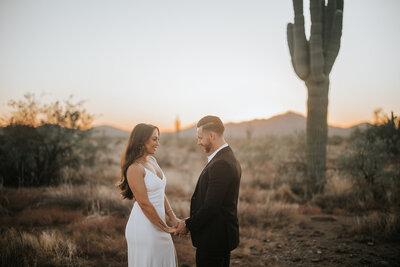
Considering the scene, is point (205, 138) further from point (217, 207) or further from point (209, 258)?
point (209, 258)

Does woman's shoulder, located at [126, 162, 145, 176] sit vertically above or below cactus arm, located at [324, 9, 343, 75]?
below

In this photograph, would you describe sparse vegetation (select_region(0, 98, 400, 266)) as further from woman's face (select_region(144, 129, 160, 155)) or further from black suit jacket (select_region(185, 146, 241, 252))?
woman's face (select_region(144, 129, 160, 155))

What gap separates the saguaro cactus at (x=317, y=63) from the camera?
8.35 m

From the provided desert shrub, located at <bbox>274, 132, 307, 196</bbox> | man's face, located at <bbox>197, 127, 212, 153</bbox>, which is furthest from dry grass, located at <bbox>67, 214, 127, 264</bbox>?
desert shrub, located at <bbox>274, 132, 307, 196</bbox>

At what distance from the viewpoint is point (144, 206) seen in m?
2.60

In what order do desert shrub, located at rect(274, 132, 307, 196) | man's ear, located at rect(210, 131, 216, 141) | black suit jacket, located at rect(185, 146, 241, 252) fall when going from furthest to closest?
1. desert shrub, located at rect(274, 132, 307, 196)
2. man's ear, located at rect(210, 131, 216, 141)
3. black suit jacket, located at rect(185, 146, 241, 252)

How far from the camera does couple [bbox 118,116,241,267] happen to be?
241 cm

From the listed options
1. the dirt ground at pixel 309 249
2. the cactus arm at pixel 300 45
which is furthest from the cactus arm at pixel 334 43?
the dirt ground at pixel 309 249

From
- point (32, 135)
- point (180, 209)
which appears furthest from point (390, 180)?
point (32, 135)

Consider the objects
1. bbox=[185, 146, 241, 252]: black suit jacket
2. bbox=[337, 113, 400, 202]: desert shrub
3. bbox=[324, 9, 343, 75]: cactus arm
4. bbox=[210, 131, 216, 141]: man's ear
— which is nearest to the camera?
bbox=[185, 146, 241, 252]: black suit jacket

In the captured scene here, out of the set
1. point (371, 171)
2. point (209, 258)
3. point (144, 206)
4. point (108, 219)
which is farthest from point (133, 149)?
point (371, 171)

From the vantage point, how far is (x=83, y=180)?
1009 cm

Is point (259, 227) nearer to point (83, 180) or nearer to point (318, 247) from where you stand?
point (318, 247)

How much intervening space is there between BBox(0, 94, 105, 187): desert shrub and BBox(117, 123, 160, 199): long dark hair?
7.43 metres
